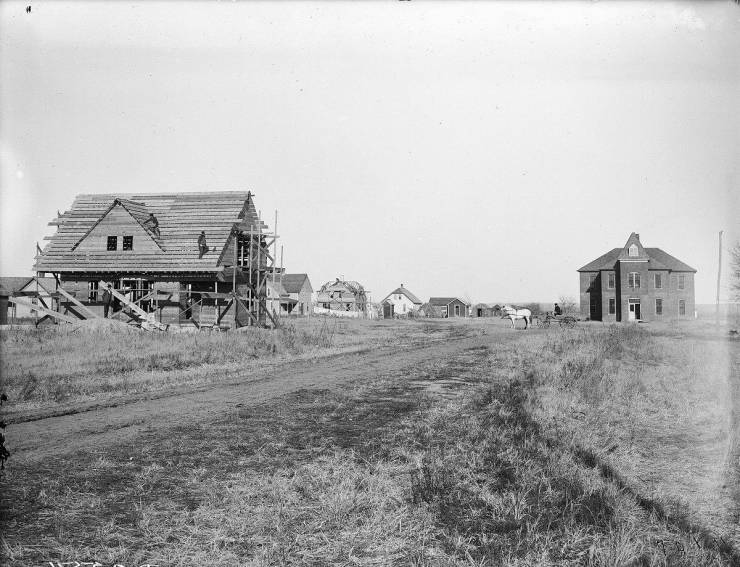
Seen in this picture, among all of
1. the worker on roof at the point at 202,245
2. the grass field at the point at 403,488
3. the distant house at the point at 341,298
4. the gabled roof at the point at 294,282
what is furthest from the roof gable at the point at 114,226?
the gabled roof at the point at 294,282

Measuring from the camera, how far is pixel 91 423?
8.61 m

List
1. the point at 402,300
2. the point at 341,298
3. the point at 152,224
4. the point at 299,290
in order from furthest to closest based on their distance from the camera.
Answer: the point at 402,300, the point at 341,298, the point at 299,290, the point at 152,224

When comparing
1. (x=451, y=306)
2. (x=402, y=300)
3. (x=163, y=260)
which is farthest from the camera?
(x=402, y=300)

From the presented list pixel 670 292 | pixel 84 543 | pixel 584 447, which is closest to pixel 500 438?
pixel 584 447

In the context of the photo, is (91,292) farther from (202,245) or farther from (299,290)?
(299,290)

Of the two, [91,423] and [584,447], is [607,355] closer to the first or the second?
[584,447]

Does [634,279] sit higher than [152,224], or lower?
lower

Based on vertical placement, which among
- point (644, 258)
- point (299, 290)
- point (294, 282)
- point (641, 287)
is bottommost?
point (641, 287)

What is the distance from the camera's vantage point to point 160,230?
3247 centimetres

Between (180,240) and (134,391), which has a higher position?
(180,240)

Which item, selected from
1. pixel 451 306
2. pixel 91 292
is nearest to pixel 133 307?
pixel 91 292

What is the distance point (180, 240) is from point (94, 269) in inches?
194

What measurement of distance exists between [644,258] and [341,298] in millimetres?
50468

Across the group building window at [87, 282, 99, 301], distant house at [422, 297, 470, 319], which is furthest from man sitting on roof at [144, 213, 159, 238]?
distant house at [422, 297, 470, 319]
